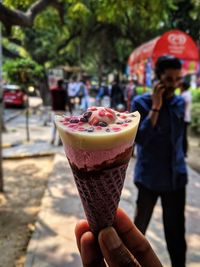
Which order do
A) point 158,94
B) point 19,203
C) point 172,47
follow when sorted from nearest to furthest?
point 158,94, point 19,203, point 172,47

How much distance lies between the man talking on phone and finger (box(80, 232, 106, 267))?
5.37ft

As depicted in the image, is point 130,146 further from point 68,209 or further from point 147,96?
point 68,209

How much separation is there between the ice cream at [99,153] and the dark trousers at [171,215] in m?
1.70

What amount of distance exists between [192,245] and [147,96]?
210 cm

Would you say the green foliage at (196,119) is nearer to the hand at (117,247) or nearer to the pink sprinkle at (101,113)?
the hand at (117,247)

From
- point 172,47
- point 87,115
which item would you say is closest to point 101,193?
point 87,115

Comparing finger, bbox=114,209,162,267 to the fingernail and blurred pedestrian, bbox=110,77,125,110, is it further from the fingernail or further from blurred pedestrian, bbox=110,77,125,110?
blurred pedestrian, bbox=110,77,125,110

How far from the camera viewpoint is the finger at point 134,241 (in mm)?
1412

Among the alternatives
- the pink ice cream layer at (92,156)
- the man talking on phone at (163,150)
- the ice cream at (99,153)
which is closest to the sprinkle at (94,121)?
the ice cream at (99,153)

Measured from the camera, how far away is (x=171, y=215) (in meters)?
3.05

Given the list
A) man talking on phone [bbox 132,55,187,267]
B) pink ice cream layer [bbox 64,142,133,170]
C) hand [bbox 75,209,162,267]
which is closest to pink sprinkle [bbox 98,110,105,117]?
pink ice cream layer [bbox 64,142,133,170]

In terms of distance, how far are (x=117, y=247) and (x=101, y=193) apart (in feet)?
0.57

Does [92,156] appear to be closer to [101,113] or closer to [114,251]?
[101,113]

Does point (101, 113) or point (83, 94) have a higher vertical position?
point (101, 113)
